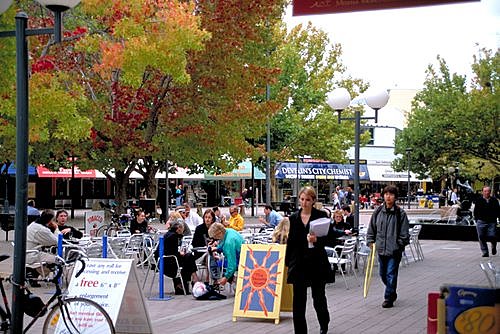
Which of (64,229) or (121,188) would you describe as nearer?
(64,229)

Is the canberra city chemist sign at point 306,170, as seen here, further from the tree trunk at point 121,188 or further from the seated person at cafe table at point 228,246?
the seated person at cafe table at point 228,246

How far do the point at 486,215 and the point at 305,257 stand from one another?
1195 centimetres

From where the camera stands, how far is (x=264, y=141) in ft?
138

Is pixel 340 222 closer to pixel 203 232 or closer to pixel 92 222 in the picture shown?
pixel 203 232

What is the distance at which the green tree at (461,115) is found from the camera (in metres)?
37.4

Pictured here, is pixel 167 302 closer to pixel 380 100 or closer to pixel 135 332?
pixel 135 332

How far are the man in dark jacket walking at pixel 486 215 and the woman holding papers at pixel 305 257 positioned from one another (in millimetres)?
11408

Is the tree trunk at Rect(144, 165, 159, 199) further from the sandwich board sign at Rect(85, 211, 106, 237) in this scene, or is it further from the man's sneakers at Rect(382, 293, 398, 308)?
the man's sneakers at Rect(382, 293, 398, 308)

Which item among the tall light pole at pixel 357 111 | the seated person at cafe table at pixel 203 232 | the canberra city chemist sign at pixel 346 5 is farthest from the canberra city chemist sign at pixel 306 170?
the canberra city chemist sign at pixel 346 5

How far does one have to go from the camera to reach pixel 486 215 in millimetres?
19422

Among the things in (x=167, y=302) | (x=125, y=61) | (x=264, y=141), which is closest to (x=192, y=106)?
(x=125, y=61)

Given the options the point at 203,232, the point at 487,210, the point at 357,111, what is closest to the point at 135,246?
the point at 203,232

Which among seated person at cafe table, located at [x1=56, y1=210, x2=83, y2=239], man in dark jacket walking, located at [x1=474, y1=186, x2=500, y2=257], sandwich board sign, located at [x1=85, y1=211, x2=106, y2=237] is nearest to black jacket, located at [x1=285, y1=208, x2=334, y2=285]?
seated person at cafe table, located at [x1=56, y1=210, x2=83, y2=239]

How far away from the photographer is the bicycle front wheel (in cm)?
758
